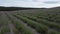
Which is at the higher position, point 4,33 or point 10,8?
point 4,33

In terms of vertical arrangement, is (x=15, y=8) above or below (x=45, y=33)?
below

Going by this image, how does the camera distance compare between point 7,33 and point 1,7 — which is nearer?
point 7,33

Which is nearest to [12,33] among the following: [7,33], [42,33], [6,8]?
[7,33]

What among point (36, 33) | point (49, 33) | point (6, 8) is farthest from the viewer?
point (6, 8)

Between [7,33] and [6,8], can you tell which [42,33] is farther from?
[6,8]

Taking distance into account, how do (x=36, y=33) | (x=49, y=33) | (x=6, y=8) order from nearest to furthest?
(x=49, y=33)
(x=36, y=33)
(x=6, y=8)

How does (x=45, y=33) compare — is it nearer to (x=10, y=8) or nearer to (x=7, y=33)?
(x=7, y=33)

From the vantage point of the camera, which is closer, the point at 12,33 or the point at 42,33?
the point at 42,33

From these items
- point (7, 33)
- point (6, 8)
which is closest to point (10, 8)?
point (6, 8)

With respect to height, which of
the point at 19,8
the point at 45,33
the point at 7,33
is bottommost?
the point at 19,8
